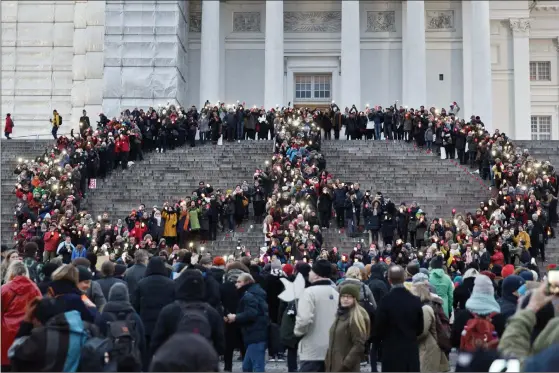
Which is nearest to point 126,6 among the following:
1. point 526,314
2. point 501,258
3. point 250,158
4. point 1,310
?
point 250,158

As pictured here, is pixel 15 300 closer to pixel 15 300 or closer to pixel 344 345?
pixel 15 300

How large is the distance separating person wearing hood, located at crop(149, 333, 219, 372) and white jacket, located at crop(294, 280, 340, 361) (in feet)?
16.3

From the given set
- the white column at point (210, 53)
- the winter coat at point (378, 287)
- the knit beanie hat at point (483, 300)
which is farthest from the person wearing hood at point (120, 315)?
the white column at point (210, 53)

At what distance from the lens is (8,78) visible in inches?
2061

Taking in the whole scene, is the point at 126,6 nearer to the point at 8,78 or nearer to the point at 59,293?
the point at 8,78

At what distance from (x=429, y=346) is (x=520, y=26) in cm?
4609

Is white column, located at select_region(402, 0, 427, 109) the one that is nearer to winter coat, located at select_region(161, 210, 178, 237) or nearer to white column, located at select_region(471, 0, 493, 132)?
white column, located at select_region(471, 0, 493, 132)

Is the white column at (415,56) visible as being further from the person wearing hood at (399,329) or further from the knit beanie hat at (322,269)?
the person wearing hood at (399,329)

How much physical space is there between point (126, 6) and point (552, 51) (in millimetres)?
24122

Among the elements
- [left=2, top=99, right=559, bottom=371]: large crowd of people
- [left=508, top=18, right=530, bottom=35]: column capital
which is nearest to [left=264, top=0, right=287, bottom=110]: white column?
[left=2, top=99, right=559, bottom=371]: large crowd of people

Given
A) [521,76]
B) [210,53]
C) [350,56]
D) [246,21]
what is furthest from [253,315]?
[521,76]

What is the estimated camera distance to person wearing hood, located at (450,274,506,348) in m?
10.1

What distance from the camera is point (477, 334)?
386 inches

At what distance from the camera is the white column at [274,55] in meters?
48.1
